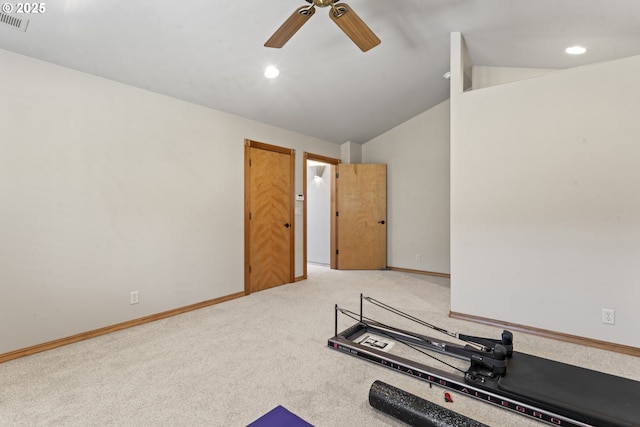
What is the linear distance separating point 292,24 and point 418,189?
162 inches

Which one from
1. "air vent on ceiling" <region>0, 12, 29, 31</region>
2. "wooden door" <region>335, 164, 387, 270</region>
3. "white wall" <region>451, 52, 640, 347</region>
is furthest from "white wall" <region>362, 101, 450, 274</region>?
"air vent on ceiling" <region>0, 12, 29, 31</region>

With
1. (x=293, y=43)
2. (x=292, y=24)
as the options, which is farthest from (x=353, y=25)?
(x=293, y=43)

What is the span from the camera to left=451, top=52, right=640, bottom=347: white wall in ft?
8.59

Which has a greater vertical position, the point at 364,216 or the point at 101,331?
the point at 364,216

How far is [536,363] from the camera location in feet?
7.10

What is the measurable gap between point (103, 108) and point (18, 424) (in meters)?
2.52

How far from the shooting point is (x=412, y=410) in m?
1.66

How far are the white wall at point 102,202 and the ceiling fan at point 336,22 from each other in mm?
1791

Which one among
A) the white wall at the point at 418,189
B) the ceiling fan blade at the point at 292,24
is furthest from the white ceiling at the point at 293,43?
the white wall at the point at 418,189

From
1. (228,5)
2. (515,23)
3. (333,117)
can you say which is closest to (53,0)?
(228,5)

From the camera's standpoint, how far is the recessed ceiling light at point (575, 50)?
130 inches

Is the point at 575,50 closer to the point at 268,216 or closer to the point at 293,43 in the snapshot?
the point at 293,43

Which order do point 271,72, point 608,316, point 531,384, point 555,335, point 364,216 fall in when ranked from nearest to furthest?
point 531,384
point 608,316
point 555,335
point 271,72
point 364,216

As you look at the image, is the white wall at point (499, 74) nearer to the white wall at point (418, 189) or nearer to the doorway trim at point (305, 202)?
the white wall at point (418, 189)
